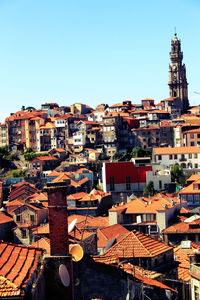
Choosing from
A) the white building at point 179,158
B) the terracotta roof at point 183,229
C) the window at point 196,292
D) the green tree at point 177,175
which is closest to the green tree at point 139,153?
the white building at point 179,158

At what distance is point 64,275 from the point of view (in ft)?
45.5

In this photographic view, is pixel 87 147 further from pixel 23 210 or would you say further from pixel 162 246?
pixel 162 246

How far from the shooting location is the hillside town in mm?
14477

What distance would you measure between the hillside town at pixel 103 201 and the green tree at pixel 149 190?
0.91 feet

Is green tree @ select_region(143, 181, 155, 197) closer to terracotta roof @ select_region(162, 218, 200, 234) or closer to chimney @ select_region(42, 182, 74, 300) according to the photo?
terracotta roof @ select_region(162, 218, 200, 234)

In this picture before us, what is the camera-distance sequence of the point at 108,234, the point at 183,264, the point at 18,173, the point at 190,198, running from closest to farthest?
1. the point at 183,264
2. the point at 108,234
3. the point at 190,198
4. the point at 18,173

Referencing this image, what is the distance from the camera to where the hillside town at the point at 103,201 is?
14477 millimetres

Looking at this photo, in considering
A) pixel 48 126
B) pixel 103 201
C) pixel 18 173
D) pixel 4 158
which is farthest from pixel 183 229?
pixel 48 126

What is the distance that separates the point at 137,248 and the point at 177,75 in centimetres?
10949

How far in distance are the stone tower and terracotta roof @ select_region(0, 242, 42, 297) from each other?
114603 mm

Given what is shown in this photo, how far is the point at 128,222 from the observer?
52.5 m

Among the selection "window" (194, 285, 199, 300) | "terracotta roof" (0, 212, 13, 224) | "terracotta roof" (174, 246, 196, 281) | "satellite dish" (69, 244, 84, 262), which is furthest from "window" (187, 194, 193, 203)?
"satellite dish" (69, 244, 84, 262)

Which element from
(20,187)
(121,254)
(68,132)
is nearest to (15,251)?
(121,254)

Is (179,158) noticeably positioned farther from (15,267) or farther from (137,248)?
(15,267)
